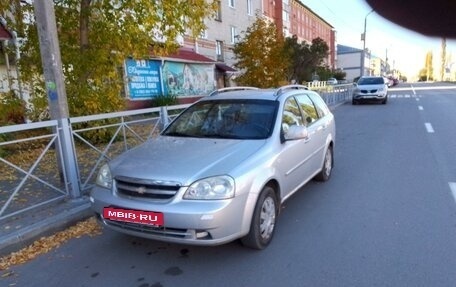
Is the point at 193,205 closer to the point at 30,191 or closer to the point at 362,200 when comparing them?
the point at 362,200

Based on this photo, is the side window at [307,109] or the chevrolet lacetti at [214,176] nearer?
the chevrolet lacetti at [214,176]

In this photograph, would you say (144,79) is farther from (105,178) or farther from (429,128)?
(105,178)

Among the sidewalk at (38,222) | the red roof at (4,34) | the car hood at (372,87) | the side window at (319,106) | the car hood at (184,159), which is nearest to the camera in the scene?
the car hood at (184,159)

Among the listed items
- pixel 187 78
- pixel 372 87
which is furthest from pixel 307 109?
pixel 187 78

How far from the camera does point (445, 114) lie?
49.5 feet

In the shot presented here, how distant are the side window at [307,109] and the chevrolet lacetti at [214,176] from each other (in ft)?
0.96

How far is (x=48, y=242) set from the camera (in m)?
4.32

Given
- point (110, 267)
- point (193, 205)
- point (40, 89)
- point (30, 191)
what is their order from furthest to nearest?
point (40, 89) < point (30, 191) < point (110, 267) < point (193, 205)

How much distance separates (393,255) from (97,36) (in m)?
6.84

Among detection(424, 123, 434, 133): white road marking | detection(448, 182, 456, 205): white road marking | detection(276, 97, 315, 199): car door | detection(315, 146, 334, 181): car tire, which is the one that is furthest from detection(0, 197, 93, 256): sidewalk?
detection(424, 123, 434, 133): white road marking

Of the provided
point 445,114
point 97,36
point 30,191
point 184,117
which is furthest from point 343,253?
point 445,114

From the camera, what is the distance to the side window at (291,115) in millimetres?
4807

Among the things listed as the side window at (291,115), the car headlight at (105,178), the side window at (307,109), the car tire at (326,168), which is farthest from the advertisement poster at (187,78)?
the car headlight at (105,178)

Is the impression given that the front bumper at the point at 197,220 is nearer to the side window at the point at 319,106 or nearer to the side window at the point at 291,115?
the side window at the point at 291,115
